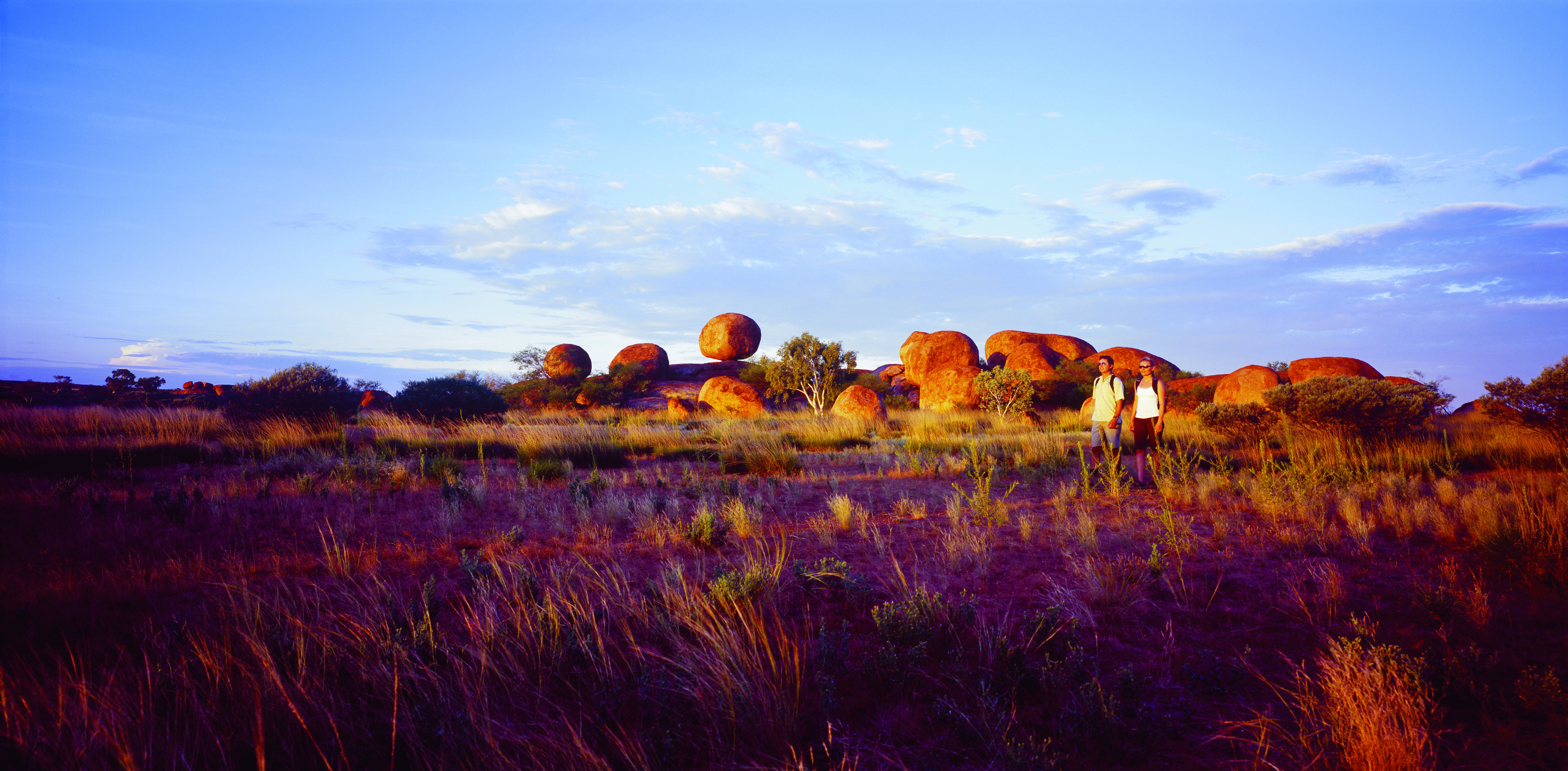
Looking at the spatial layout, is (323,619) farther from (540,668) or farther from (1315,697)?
(1315,697)

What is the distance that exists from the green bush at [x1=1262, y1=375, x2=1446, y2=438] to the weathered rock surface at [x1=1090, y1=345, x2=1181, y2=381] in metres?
16.2

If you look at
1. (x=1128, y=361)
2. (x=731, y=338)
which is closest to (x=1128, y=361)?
(x=1128, y=361)

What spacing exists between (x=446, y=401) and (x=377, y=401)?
8.88 m

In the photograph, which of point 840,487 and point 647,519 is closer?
point 647,519

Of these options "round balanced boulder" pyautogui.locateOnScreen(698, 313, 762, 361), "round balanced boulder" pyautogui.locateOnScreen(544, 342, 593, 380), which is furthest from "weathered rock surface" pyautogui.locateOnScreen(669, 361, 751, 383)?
"round balanced boulder" pyautogui.locateOnScreen(544, 342, 593, 380)

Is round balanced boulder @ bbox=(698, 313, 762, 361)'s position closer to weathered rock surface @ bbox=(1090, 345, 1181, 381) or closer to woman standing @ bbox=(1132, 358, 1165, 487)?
weathered rock surface @ bbox=(1090, 345, 1181, 381)

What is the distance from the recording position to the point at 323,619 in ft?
11.0

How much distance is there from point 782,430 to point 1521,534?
12901mm

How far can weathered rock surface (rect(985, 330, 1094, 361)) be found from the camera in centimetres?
3184

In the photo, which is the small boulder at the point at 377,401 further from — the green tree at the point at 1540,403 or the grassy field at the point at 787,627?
the green tree at the point at 1540,403

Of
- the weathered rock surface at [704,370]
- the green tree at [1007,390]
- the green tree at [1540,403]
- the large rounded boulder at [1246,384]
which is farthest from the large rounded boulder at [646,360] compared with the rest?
the green tree at [1540,403]

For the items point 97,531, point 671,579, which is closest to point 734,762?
point 671,579

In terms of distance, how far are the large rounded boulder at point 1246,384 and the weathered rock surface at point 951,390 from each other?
25.7 ft

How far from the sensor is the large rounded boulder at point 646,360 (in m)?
35.7
